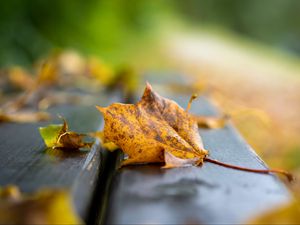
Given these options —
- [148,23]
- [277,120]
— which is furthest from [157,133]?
[148,23]

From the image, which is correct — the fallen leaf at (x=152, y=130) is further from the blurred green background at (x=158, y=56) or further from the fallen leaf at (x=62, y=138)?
the blurred green background at (x=158, y=56)

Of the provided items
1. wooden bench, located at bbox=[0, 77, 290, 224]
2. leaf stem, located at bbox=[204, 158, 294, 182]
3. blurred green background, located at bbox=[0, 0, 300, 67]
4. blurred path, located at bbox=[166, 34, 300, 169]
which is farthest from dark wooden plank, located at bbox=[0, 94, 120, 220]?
blurred green background, located at bbox=[0, 0, 300, 67]

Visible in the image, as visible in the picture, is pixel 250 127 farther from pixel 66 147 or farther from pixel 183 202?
pixel 183 202

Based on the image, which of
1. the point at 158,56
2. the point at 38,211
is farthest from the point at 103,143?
the point at 158,56

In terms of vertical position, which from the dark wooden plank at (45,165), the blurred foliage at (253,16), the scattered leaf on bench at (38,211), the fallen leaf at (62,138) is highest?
the blurred foliage at (253,16)

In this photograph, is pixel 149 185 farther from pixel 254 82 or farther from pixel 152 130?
pixel 254 82

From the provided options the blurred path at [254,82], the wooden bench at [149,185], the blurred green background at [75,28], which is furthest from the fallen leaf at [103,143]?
the blurred green background at [75,28]

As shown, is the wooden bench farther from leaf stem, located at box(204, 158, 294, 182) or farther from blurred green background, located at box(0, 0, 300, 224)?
blurred green background, located at box(0, 0, 300, 224)
